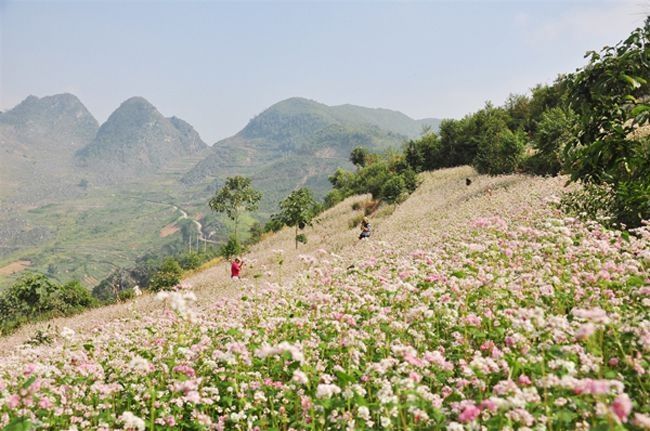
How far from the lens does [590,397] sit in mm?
3102

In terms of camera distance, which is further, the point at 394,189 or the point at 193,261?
the point at 193,261

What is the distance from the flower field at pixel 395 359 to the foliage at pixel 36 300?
1134 inches

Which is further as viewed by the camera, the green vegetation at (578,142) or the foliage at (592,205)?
the foliage at (592,205)

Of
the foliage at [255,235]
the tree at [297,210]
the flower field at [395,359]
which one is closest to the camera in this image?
the flower field at [395,359]

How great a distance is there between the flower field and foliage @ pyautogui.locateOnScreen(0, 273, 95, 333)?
28808mm

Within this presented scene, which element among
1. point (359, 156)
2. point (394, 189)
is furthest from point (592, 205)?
point (359, 156)

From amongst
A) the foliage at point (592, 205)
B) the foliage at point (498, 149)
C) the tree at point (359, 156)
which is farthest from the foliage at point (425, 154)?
the foliage at point (592, 205)

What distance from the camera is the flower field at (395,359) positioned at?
326cm

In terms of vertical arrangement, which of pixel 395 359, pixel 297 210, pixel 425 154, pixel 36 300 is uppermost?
pixel 425 154

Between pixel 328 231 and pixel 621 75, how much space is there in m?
31.9

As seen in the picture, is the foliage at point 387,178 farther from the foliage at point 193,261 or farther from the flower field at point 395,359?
the flower field at point 395,359

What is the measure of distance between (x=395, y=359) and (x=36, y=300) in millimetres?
43984

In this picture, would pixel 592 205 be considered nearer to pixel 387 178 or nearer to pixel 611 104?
pixel 611 104

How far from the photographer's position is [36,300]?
38.0 m
